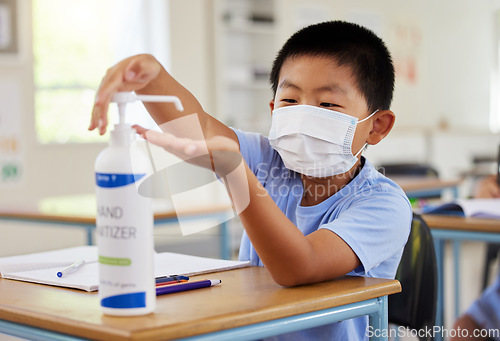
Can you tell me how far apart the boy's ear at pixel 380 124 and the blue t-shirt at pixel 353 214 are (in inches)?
2.1

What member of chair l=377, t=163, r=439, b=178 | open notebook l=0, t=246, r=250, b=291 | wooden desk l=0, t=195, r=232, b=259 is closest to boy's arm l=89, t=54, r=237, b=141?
open notebook l=0, t=246, r=250, b=291

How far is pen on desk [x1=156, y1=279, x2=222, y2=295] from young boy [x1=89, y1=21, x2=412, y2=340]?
0.09 m

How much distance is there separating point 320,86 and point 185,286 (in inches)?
17.0

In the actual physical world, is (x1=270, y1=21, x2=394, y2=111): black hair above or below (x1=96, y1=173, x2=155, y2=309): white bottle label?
above

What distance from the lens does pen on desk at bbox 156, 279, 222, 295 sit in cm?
90

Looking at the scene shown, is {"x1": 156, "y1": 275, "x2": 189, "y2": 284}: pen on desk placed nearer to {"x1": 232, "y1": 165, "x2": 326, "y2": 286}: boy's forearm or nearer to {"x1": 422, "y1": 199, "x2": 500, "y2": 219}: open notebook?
{"x1": 232, "y1": 165, "x2": 326, "y2": 286}: boy's forearm

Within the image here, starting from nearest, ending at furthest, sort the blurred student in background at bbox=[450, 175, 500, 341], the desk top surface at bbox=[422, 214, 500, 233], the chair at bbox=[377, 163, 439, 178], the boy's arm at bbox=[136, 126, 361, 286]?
the boy's arm at bbox=[136, 126, 361, 286] → the blurred student in background at bbox=[450, 175, 500, 341] → the desk top surface at bbox=[422, 214, 500, 233] → the chair at bbox=[377, 163, 439, 178]

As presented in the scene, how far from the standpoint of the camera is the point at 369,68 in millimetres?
1218

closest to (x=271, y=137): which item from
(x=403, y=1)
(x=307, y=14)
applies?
(x=307, y=14)

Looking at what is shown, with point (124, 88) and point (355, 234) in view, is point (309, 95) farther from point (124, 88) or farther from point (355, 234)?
point (124, 88)

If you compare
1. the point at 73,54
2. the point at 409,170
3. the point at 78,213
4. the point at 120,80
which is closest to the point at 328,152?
the point at 120,80

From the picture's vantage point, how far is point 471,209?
2.04 metres

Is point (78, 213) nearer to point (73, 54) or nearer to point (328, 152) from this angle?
point (328, 152)

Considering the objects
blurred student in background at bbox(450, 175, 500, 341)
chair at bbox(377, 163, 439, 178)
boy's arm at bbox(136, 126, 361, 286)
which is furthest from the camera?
chair at bbox(377, 163, 439, 178)
